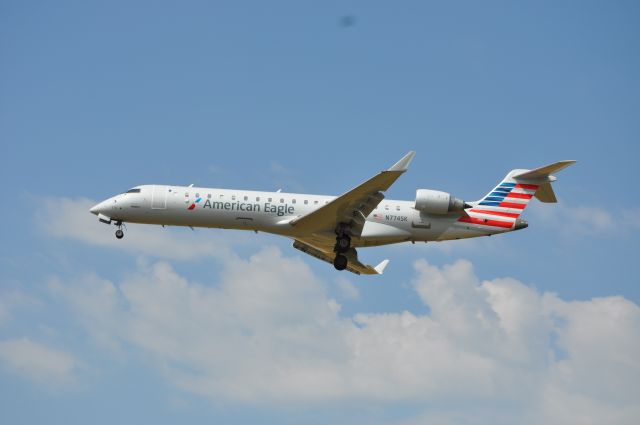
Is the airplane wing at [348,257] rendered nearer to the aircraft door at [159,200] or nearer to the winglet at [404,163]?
the aircraft door at [159,200]

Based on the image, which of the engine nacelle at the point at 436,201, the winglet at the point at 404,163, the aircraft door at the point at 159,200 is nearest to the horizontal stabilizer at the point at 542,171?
the engine nacelle at the point at 436,201

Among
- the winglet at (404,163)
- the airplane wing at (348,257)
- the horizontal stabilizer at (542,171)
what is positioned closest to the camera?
the winglet at (404,163)

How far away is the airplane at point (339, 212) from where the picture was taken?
4134cm

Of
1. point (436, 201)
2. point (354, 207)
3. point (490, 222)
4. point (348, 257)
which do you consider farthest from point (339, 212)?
point (490, 222)

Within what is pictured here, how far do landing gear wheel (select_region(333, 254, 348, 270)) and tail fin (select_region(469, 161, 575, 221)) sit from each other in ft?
18.5

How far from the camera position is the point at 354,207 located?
133 feet

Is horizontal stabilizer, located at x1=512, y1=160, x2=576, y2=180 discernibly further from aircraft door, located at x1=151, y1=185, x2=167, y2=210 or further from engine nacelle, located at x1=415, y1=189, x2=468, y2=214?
aircraft door, located at x1=151, y1=185, x2=167, y2=210

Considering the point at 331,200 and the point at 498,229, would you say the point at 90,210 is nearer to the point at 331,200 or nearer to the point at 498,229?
the point at 331,200

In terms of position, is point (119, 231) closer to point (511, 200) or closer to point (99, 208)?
point (99, 208)

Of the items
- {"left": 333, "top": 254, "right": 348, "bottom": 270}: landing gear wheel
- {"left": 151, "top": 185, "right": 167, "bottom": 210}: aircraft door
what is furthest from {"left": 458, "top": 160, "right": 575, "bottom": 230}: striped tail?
→ {"left": 151, "top": 185, "right": 167, "bottom": 210}: aircraft door

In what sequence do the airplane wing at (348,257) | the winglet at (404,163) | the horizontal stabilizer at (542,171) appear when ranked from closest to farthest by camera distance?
the winglet at (404,163) < the horizontal stabilizer at (542,171) < the airplane wing at (348,257)

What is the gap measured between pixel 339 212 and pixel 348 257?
4530 millimetres

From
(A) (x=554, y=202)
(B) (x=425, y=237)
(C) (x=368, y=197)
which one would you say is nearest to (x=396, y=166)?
(C) (x=368, y=197)

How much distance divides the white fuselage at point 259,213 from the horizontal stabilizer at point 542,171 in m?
2.44
